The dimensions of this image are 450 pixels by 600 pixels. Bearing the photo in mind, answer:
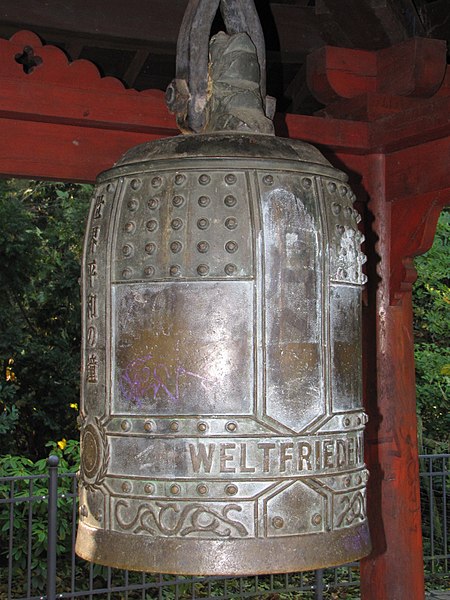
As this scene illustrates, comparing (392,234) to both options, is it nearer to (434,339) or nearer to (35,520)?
(35,520)

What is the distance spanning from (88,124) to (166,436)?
1.84 meters

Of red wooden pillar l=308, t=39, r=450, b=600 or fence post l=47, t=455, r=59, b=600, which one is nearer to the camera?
red wooden pillar l=308, t=39, r=450, b=600

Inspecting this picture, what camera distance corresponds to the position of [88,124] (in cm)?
305

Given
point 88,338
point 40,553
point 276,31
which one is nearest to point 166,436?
point 88,338

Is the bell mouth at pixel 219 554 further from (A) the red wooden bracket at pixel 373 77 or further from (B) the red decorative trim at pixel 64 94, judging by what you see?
(A) the red wooden bracket at pixel 373 77

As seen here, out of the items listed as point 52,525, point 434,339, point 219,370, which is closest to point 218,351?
point 219,370

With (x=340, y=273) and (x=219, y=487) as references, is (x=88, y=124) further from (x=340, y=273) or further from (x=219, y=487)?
(x=219, y=487)

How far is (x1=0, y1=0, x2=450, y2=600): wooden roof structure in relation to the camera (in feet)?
9.80

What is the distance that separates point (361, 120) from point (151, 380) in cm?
231

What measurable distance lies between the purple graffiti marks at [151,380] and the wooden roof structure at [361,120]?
1644 mm

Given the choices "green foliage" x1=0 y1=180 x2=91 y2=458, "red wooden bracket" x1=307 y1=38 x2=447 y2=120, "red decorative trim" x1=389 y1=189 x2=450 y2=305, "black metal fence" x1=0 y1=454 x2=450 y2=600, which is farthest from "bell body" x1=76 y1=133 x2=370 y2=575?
"green foliage" x1=0 y1=180 x2=91 y2=458

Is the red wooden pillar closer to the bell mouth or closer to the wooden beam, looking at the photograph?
the wooden beam

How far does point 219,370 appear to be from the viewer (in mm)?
1434

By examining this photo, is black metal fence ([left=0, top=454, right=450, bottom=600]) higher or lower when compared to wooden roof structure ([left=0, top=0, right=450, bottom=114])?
lower
